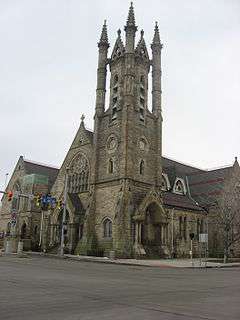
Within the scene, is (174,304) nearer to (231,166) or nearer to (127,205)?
(127,205)

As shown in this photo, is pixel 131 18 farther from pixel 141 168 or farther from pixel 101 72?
pixel 141 168

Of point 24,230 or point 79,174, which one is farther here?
point 24,230

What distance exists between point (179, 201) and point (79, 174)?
1401 cm

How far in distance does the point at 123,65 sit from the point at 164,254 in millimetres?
23733

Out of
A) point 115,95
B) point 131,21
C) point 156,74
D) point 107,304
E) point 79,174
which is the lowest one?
point 107,304

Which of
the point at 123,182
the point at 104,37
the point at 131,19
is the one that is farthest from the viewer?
the point at 104,37

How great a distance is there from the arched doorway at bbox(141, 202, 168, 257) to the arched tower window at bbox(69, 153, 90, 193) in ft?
29.6

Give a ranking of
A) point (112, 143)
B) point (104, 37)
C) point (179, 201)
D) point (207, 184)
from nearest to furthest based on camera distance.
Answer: point (112, 143), point (179, 201), point (104, 37), point (207, 184)

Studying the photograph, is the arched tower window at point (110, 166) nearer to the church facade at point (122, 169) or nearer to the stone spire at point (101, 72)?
the church facade at point (122, 169)

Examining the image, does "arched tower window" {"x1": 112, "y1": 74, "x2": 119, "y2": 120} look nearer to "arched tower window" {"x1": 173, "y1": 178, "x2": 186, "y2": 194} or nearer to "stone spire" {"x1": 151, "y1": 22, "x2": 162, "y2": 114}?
"stone spire" {"x1": 151, "y1": 22, "x2": 162, "y2": 114}

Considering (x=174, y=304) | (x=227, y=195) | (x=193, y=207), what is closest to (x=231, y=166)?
Answer: (x=193, y=207)

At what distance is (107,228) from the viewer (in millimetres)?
A: 46031

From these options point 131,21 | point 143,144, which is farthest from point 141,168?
point 131,21

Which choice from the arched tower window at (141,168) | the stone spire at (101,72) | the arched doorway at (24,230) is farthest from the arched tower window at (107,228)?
the arched doorway at (24,230)
